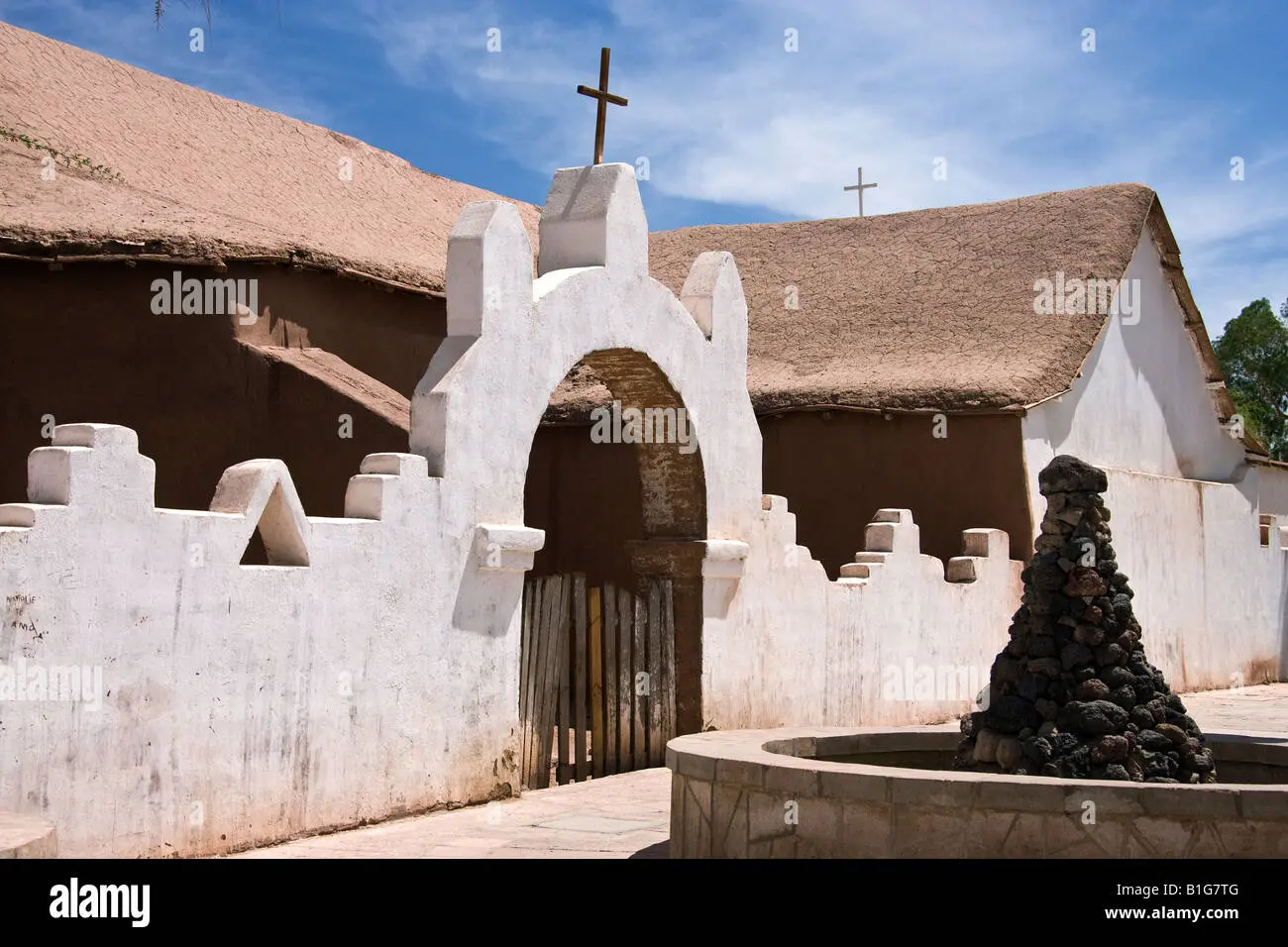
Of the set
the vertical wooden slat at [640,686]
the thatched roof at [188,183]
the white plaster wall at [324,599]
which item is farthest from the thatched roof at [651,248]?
the vertical wooden slat at [640,686]

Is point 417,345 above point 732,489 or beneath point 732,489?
above

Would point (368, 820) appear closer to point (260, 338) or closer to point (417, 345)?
point (260, 338)

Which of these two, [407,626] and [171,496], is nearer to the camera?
→ [407,626]

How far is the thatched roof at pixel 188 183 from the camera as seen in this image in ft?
39.0

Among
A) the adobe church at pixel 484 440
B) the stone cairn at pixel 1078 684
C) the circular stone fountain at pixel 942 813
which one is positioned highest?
the adobe church at pixel 484 440

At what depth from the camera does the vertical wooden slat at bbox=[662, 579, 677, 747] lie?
36.6 ft

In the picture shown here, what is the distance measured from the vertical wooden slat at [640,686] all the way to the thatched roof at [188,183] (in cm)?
424

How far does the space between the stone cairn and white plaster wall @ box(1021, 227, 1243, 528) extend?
8.36m

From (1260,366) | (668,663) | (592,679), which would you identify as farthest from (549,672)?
(1260,366)

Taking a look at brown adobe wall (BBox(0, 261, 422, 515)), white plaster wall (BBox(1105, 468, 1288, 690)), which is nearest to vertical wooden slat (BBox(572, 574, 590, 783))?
brown adobe wall (BBox(0, 261, 422, 515))

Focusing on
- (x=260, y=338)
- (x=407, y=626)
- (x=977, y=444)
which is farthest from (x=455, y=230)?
(x=977, y=444)

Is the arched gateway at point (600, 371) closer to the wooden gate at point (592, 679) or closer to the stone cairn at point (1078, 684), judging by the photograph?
the wooden gate at point (592, 679)
